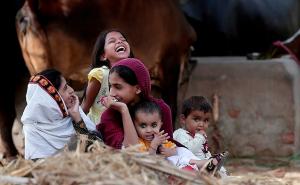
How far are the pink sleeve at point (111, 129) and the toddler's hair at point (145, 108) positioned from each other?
0.28 feet

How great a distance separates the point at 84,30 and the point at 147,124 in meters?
3.80

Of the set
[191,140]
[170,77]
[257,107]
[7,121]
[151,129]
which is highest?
[151,129]

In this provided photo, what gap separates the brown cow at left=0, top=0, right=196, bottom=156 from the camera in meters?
8.01

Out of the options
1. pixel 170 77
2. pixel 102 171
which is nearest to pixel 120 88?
pixel 102 171

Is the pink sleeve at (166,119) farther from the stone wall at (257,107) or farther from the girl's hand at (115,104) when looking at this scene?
the stone wall at (257,107)

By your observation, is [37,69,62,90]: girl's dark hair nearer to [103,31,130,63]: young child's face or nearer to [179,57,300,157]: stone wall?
[103,31,130,63]: young child's face

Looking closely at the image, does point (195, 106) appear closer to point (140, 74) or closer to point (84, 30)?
point (140, 74)

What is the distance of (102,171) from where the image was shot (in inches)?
125

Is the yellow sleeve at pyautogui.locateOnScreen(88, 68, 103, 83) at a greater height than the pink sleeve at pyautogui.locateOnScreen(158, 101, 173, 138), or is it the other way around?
the yellow sleeve at pyautogui.locateOnScreen(88, 68, 103, 83)

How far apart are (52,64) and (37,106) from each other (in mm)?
3794

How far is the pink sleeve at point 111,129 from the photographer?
14.1ft

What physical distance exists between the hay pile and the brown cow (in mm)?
4626

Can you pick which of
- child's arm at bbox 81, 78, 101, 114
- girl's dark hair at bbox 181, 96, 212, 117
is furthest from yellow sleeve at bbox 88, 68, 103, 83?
girl's dark hair at bbox 181, 96, 212, 117

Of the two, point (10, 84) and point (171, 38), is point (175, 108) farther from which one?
point (10, 84)
